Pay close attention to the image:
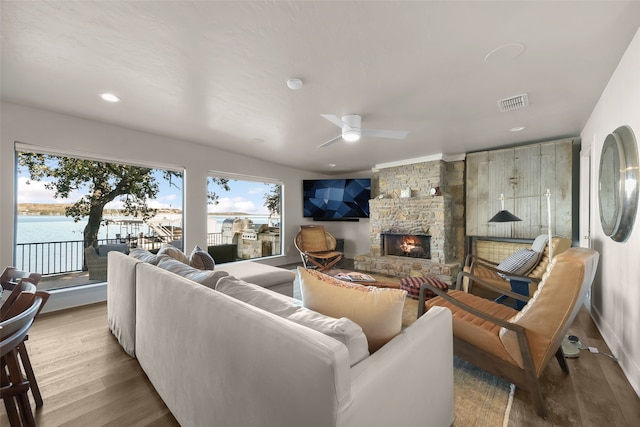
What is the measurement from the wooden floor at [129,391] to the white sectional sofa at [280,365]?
0.22 metres

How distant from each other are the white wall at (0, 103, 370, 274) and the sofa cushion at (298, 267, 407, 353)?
3715 mm

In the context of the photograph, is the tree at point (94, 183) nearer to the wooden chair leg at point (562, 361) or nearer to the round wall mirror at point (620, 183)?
the wooden chair leg at point (562, 361)

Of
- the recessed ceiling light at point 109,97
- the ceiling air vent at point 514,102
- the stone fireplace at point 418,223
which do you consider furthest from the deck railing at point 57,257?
the ceiling air vent at point 514,102

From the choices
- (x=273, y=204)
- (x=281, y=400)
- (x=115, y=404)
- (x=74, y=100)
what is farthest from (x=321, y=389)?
(x=273, y=204)

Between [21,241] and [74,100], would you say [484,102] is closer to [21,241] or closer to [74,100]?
[74,100]

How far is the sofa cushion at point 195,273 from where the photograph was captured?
152 centimetres

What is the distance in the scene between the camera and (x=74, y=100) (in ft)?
8.84

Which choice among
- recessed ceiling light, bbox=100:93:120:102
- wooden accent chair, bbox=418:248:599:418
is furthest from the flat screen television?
wooden accent chair, bbox=418:248:599:418

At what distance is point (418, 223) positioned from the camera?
5.03m

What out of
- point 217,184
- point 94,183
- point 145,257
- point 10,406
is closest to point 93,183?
point 94,183

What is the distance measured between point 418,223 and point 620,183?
3.18 meters

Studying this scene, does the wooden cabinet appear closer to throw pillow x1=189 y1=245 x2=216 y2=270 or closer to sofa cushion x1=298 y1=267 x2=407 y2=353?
sofa cushion x1=298 y1=267 x2=407 y2=353

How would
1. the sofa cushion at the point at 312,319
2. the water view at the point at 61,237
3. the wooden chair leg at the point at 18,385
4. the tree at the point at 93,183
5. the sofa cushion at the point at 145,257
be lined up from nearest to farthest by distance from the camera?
the sofa cushion at the point at 312,319 → the wooden chair leg at the point at 18,385 → the sofa cushion at the point at 145,257 → the water view at the point at 61,237 → the tree at the point at 93,183

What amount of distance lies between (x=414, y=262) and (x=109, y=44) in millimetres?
4941
